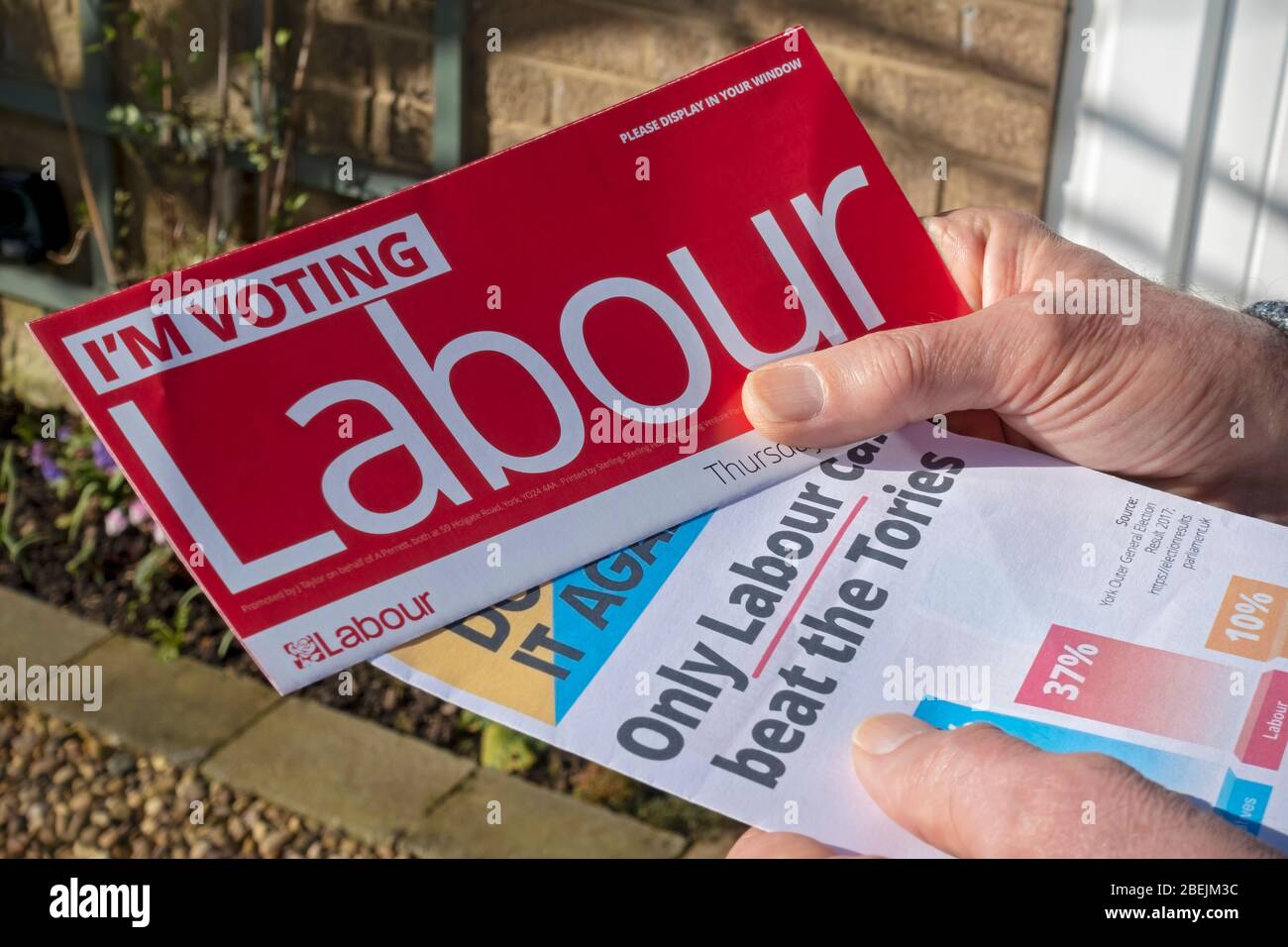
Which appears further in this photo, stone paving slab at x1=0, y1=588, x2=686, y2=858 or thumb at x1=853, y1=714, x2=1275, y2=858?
stone paving slab at x1=0, y1=588, x2=686, y2=858

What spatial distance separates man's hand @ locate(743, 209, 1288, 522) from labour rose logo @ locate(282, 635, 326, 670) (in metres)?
0.63

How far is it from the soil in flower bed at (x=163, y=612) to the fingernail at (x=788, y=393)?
5.64 ft

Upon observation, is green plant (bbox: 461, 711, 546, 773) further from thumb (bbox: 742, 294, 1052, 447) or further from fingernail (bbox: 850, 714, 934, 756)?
fingernail (bbox: 850, 714, 934, 756)

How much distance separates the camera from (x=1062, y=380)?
1906 millimetres

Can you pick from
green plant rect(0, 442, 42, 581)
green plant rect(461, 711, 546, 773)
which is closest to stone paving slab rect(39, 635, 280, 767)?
green plant rect(0, 442, 42, 581)

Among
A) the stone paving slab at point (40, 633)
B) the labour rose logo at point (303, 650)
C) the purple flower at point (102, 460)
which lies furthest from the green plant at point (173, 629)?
the labour rose logo at point (303, 650)

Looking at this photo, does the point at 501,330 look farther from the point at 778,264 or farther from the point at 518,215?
the point at 778,264

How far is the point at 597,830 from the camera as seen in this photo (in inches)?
123

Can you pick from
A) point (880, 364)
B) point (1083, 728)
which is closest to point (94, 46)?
point (880, 364)

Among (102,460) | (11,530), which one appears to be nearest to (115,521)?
(102,460)

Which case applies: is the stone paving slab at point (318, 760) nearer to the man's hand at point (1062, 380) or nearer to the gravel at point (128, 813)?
the gravel at point (128, 813)

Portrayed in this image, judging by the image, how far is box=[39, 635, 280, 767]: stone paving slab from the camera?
336 cm

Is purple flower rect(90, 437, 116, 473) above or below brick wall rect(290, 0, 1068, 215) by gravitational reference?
below

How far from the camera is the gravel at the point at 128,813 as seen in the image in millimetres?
3129
